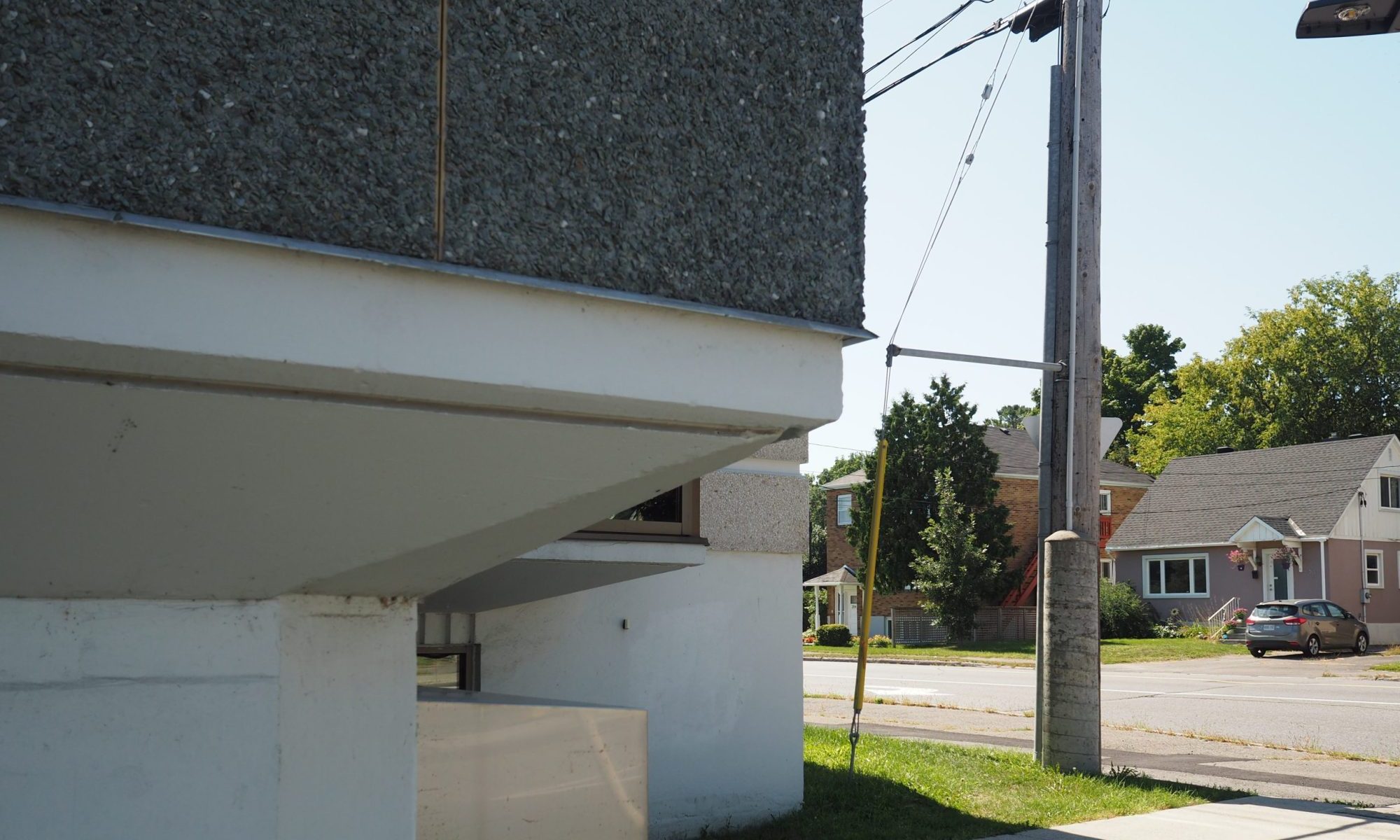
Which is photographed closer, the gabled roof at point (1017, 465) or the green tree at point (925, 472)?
the green tree at point (925, 472)

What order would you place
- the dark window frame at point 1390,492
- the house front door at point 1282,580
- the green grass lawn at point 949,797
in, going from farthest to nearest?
the dark window frame at point 1390,492 < the house front door at point 1282,580 < the green grass lawn at point 949,797

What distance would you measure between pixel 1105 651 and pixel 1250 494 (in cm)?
1363

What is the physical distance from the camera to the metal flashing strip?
2684 millimetres

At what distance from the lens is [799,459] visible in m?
8.27

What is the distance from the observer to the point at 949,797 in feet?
28.7

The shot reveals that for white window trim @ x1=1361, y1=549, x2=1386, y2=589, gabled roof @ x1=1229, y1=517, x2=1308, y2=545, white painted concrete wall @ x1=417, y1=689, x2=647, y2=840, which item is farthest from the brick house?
white painted concrete wall @ x1=417, y1=689, x2=647, y2=840

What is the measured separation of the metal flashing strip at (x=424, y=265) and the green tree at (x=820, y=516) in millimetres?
51741

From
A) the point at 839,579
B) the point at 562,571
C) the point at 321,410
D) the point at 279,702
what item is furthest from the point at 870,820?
the point at 839,579

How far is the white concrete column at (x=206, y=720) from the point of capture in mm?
3334

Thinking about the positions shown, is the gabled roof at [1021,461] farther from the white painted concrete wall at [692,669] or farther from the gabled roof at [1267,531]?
the white painted concrete wall at [692,669]

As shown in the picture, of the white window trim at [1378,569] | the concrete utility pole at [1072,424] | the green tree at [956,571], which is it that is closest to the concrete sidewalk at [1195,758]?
the concrete utility pole at [1072,424]

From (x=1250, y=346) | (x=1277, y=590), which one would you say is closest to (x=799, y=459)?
(x=1277, y=590)

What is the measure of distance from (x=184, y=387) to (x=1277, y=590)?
41222 mm

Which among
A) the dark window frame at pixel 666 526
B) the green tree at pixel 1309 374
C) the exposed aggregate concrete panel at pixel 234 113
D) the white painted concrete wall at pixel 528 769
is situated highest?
the green tree at pixel 1309 374
